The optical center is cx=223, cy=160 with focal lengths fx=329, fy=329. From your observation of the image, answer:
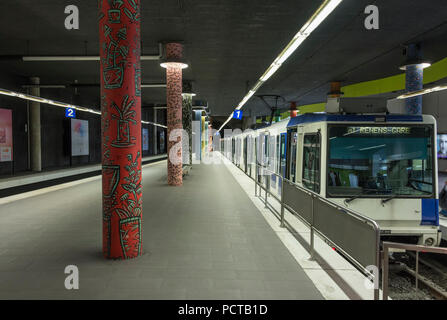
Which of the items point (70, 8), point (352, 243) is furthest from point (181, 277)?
point (70, 8)

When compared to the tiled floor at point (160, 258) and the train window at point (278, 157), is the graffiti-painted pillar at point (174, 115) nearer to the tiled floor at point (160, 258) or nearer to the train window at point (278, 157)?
the train window at point (278, 157)

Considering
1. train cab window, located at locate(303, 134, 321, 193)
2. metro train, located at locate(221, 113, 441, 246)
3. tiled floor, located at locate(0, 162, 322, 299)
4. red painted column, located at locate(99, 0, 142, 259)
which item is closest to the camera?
tiled floor, located at locate(0, 162, 322, 299)

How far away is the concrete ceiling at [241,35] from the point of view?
8492 mm

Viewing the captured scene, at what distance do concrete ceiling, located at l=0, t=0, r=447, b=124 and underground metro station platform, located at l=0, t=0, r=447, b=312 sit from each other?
0.07 metres

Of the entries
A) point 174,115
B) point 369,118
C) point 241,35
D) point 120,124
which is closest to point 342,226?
point 369,118

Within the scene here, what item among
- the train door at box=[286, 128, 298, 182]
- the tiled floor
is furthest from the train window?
the tiled floor

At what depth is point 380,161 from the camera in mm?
5723

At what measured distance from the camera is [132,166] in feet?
15.0

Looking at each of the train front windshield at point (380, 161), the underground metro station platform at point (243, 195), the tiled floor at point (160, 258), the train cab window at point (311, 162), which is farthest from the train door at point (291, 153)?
the train front windshield at point (380, 161)

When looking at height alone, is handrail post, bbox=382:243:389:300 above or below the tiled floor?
above

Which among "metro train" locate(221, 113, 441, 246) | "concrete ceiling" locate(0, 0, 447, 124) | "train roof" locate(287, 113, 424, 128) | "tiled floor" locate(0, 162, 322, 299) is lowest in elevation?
"tiled floor" locate(0, 162, 322, 299)

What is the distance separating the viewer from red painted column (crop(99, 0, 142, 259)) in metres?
4.40

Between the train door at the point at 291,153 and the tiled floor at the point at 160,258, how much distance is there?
127cm

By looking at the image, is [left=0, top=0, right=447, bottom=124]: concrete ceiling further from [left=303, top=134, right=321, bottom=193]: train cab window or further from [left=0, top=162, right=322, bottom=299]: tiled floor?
[left=0, top=162, right=322, bottom=299]: tiled floor
